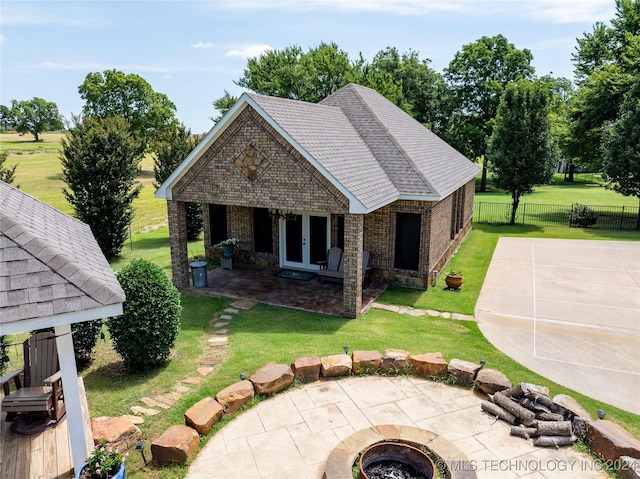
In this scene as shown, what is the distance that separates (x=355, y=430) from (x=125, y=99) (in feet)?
226

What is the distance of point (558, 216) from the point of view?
102 feet

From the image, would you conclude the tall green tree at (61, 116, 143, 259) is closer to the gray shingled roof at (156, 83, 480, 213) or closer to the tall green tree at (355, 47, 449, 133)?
the gray shingled roof at (156, 83, 480, 213)

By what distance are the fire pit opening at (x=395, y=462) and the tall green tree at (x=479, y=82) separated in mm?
45497

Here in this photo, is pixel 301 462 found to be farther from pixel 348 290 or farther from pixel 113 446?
pixel 348 290

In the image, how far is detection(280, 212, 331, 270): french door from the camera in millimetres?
15750

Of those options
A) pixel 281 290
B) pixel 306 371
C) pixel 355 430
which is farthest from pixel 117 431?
pixel 281 290

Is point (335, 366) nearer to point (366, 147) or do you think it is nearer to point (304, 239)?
point (304, 239)

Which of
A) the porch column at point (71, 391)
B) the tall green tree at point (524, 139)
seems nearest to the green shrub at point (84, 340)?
the porch column at point (71, 391)

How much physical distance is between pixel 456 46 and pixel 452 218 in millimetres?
40112

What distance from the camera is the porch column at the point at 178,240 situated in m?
14.3

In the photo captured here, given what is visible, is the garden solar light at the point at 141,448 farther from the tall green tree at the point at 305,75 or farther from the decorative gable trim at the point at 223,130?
the tall green tree at the point at 305,75

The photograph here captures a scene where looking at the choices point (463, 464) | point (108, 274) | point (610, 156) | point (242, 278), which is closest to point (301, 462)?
point (463, 464)

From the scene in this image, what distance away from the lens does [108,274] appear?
19.0ft

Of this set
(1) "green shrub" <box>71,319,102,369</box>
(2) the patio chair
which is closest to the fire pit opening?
(2) the patio chair
